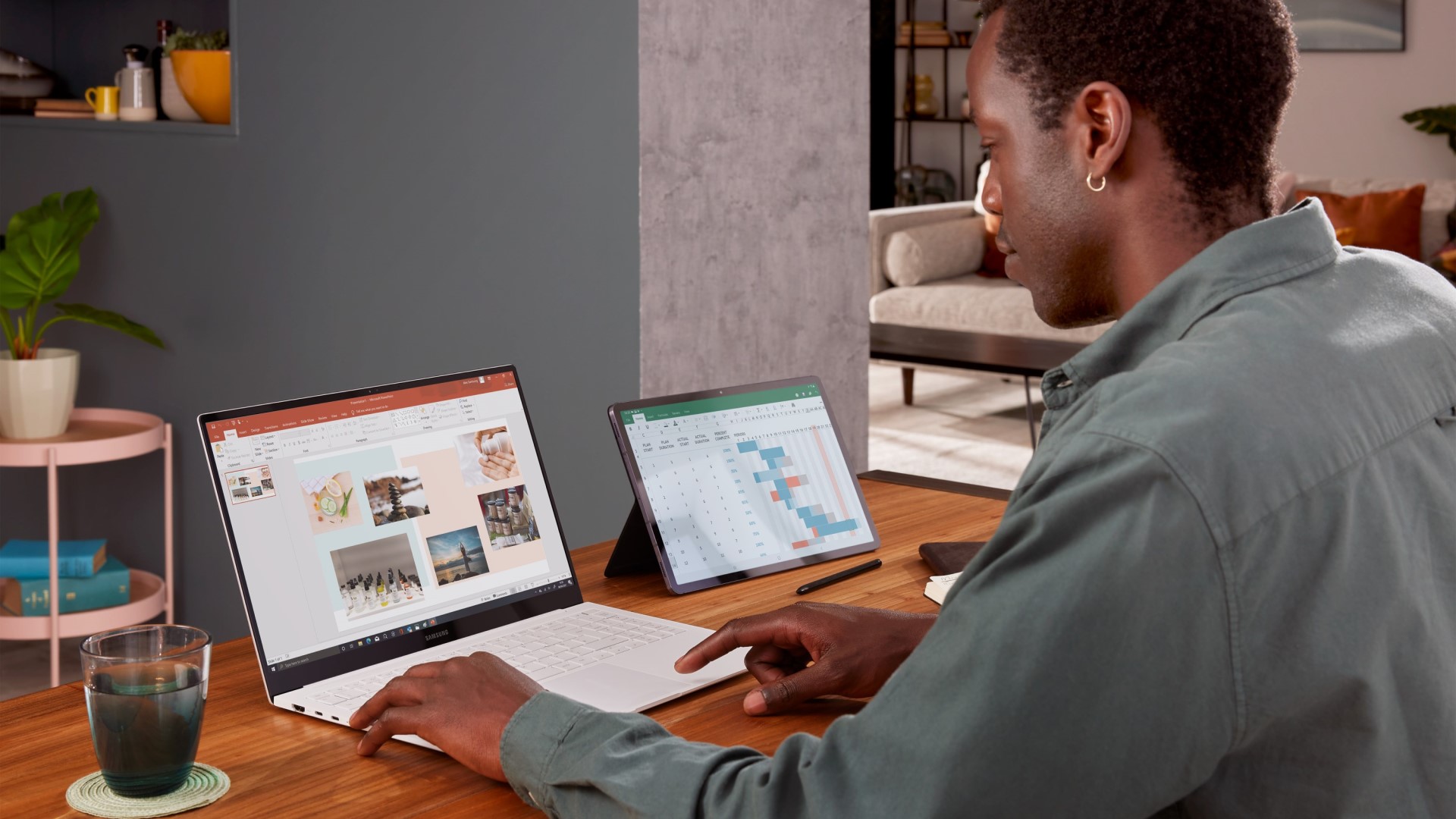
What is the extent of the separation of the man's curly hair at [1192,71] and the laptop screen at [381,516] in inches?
26.2

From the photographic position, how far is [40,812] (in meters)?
1.01

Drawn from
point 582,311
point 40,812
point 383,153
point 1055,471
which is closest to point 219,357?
point 383,153

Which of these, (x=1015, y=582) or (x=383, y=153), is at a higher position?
(x=383, y=153)

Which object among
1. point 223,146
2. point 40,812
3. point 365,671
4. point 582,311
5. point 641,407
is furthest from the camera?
point 223,146

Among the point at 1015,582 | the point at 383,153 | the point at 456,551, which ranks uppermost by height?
the point at 383,153

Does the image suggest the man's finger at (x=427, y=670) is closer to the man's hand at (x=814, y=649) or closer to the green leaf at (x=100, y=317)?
the man's hand at (x=814, y=649)

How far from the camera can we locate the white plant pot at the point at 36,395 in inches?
112

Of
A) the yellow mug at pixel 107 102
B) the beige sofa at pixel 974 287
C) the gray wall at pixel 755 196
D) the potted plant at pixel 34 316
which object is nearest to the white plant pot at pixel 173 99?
the yellow mug at pixel 107 102

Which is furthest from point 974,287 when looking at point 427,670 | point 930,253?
point 427,670

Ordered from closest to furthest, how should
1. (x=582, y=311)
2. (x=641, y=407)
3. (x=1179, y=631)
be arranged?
(x=1179, y=631) → (x=641, y=407) → (x=582, y=311)

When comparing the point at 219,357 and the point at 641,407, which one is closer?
the point at 641,407

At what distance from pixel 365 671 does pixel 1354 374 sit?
83 cm

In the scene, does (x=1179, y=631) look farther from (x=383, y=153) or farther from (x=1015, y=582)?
(x=383, y=153)

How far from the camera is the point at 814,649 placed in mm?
1244
